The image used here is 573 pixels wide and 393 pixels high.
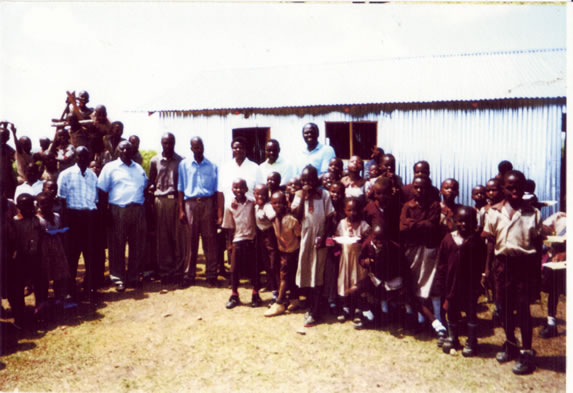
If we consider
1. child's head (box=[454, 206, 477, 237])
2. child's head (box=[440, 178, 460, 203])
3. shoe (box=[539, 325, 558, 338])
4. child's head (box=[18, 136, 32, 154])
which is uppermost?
child's head (box=[18, 136, 32, 154])

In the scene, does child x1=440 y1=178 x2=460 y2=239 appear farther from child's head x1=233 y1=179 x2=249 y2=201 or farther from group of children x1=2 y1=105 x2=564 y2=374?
child's head x1=233 y1=179 x2=249 y2=201

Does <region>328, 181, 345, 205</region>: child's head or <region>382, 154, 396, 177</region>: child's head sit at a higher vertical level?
<region>382, 154, 396, 177</region>: child's head

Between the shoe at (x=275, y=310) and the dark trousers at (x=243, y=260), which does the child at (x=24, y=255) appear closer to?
the dark trousers at (x=243, y=260)

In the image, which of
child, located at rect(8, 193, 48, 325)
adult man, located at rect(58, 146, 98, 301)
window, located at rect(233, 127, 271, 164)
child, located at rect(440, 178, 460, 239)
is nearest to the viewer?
child, located at rect(440, 178, 460, 239)

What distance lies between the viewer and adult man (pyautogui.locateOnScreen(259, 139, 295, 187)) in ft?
19.4

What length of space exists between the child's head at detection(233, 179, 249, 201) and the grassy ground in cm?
141

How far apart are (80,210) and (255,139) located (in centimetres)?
605

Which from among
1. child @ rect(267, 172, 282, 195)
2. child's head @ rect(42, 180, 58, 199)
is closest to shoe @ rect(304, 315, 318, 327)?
child @ rect(267, 172, 282, 195)

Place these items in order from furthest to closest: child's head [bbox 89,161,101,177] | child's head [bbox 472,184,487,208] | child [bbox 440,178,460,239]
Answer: child's head [bbox 89,161,101,177] → child's head [bbox 472,184,487,208] → child [bbox 440,178,460,239]

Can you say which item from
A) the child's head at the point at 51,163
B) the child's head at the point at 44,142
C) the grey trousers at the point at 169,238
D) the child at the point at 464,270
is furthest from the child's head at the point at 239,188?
the child's head at the point at 44,142

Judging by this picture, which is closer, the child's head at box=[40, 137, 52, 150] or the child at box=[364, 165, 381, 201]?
the child at box=[364, 165, 381, 201]

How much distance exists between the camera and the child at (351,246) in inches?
186

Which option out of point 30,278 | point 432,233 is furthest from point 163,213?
point 432,233

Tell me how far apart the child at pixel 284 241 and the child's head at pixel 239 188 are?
55 cm
